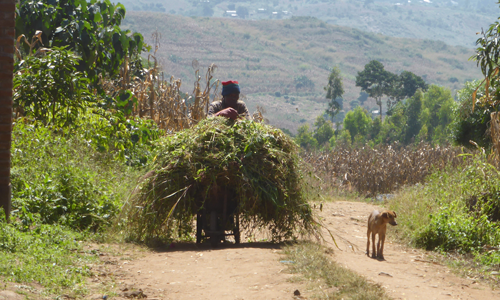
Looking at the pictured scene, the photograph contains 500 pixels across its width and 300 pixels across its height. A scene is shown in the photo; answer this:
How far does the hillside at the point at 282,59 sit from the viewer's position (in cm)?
13201

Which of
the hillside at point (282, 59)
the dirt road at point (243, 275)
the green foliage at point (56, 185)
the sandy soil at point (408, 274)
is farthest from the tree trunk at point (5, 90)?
the hillside at point (282, 59)

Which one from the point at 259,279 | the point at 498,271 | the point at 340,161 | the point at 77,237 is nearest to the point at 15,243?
the point at 77,237

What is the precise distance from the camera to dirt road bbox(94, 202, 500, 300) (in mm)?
4191

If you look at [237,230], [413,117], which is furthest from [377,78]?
[237,230]

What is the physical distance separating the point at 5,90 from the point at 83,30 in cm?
481

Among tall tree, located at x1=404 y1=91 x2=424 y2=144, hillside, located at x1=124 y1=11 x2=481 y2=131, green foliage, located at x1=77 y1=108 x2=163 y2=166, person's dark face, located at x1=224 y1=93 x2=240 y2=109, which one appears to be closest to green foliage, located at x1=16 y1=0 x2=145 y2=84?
green foliage, located at x1=77 y1=108 x2=163 y2=166

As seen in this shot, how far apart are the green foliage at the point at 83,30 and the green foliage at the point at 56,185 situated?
2.82 meters

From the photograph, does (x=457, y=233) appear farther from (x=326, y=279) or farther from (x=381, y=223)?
(x=326, y=279)

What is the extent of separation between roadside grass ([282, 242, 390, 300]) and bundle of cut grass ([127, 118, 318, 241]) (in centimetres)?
74

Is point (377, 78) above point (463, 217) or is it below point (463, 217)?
above

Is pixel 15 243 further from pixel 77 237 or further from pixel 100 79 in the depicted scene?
pixel 100 79

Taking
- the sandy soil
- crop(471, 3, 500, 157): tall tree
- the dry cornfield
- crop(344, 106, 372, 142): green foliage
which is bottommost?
crop(344, 106, 372, 142): green foliage

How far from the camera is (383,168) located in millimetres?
16938

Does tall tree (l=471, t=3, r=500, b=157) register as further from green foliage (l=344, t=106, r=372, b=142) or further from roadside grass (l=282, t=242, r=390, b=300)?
green foliage (l=344, t=106, r=372, b=142)
